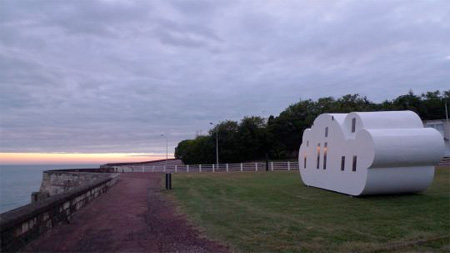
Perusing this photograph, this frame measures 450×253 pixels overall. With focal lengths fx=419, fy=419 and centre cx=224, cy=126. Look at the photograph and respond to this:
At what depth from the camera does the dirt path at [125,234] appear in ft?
26.6

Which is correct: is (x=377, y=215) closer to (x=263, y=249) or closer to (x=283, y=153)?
(x=263, y=249)

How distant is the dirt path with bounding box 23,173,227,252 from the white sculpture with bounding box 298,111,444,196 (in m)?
7.50

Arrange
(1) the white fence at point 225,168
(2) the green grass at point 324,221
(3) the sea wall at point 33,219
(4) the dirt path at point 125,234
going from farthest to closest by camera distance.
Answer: (1) the white fence at point 225,168, (2) the green grass at point 324,221, (4) the dirt path at point 125,234, (3) the sea wall at point 33,219

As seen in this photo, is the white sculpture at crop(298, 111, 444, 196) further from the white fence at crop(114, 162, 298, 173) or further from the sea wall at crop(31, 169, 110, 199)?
the white fence at crop(114, 162, 298, 173)

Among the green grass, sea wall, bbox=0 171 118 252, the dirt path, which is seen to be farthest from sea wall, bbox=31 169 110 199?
sea wall, bbox=0 171 118 252

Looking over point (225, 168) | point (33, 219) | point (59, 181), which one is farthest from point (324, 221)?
point (225, 168)

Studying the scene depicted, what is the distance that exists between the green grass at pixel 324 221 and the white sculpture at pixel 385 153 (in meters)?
0.55

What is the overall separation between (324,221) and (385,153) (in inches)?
213

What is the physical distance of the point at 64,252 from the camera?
305 inches

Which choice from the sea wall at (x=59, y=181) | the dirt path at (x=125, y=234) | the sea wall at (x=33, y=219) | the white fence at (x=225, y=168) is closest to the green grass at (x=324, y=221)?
the dirt path at (x=125, y=234)

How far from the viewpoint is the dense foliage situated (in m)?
62.5

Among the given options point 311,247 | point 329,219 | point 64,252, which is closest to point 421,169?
point 329,219

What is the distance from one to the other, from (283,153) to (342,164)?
46.5 meters

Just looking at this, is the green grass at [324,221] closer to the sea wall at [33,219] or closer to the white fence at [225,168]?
the sea wall at [33,219]
